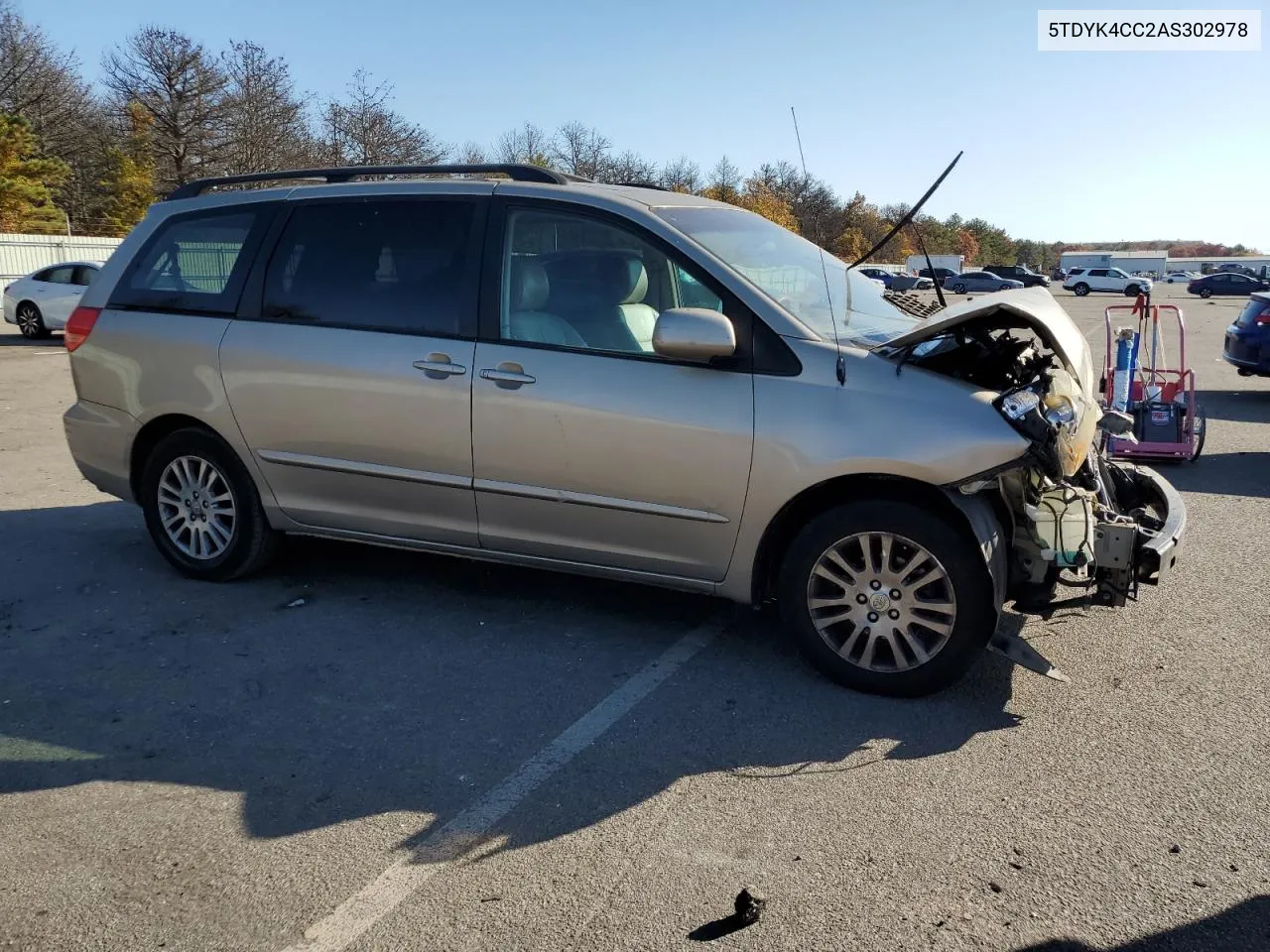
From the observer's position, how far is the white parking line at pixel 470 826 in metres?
2.80

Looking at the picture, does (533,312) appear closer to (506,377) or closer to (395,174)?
(506,377)

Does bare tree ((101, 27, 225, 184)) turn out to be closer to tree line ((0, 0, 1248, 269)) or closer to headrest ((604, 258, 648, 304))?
tree line ((0, 0, 1248, 269))

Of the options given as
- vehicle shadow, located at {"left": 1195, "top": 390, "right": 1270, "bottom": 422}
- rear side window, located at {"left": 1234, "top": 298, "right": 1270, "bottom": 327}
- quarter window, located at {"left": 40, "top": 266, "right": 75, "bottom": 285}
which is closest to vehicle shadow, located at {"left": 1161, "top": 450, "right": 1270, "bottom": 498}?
vehicle shadow, located at {"left": 1195, "top": 390, "right": 1270, "bottom": 422}

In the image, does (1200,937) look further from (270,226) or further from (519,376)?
(270,226)

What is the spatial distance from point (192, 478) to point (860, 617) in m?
3.47

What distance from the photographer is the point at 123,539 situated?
6.38m

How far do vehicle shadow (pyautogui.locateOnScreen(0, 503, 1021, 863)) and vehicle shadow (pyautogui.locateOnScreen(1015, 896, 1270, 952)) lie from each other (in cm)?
105

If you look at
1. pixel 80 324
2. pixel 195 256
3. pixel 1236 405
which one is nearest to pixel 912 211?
pixel 195 256

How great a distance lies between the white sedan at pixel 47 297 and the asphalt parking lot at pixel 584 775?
1683 centimetres

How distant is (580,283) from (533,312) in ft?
0.81

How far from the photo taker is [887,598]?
4137mm

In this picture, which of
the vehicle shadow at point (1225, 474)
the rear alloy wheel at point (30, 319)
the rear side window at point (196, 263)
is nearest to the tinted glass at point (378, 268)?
the rear side window at point (196, 263)

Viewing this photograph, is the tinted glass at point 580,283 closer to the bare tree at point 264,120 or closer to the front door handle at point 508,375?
the front door handle at point 508,375

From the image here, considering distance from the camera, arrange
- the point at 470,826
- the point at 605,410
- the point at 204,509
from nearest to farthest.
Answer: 1. the point at 470,826
2. the point at 605,410
3. the point at 204,509
